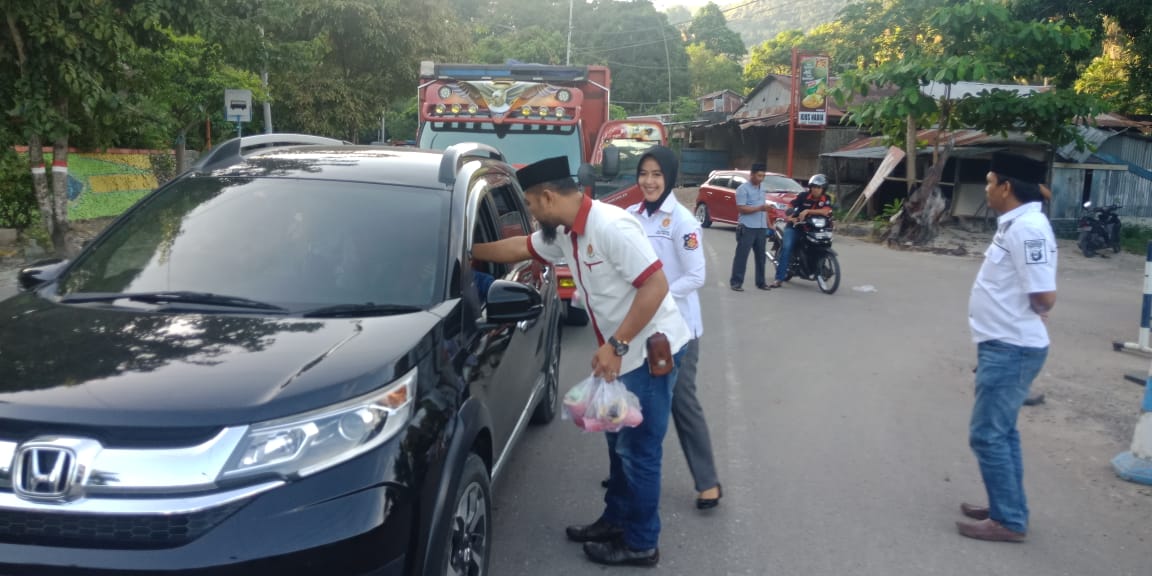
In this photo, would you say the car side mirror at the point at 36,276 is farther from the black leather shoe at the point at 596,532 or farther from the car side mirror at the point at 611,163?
the car side mirror at the point at 611,163

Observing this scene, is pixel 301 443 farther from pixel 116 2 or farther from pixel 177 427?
pixel 116 2

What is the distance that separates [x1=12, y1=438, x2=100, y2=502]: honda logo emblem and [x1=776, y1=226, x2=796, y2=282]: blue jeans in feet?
36.8

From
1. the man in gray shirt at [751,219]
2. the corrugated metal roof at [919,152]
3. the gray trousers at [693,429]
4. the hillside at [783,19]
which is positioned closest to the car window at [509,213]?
the gray trousers at [693,429]

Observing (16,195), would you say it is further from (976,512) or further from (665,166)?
(976,512)

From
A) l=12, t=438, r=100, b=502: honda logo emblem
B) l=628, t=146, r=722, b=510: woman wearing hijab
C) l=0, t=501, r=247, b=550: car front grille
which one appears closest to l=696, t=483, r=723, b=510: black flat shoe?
l=628, t=146, r=722, b=510: woman wearing hijab

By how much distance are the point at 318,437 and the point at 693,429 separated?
2.49 metres

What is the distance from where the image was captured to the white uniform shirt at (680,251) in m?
4.56

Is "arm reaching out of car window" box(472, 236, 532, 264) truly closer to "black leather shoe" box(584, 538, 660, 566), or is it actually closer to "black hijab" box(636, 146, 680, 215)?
"black hijab" box(636, 146, 680, 215)

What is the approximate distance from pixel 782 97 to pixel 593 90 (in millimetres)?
27264

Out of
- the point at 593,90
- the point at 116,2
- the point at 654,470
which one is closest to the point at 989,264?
the point at 654,470

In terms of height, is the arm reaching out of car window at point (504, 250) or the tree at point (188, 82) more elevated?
the tree at point (188, 82)

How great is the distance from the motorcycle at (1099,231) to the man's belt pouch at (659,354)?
1751 centimetres

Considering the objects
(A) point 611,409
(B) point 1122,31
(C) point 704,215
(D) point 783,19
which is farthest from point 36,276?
(D) point 783,19

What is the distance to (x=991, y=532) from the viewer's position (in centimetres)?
448
